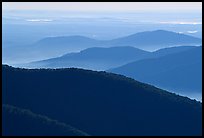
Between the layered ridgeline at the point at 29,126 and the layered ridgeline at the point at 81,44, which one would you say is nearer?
the layered ridgeline at the point at 29,126

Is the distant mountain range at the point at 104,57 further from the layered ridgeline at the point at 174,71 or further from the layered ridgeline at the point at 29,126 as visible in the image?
the layered ridgeline at the point at 29,126

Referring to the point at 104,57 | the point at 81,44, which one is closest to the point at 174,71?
the point at 104,57

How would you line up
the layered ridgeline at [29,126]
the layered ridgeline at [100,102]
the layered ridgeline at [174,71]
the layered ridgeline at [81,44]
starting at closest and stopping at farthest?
the layered ridgeline at [29,126] → the layered ridgeline at [100,102] → the layered ridgeline at [174,71] → the layered ridgeline at [81,44]

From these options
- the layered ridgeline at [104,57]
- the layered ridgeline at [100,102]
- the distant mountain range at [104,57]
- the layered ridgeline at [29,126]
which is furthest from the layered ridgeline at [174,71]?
the layered ridgeline at [29,126]

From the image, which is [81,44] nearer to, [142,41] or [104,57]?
[142,41]

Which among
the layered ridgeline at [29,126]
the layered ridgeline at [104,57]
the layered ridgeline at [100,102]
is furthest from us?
the layered ridgeline at [104,57]

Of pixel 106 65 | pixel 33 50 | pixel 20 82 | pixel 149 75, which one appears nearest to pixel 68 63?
pixel 106 65

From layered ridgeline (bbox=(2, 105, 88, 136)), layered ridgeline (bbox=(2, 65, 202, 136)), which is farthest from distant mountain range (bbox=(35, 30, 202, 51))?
layered ridgeline (bbox=(2, 105, 88, 136))
